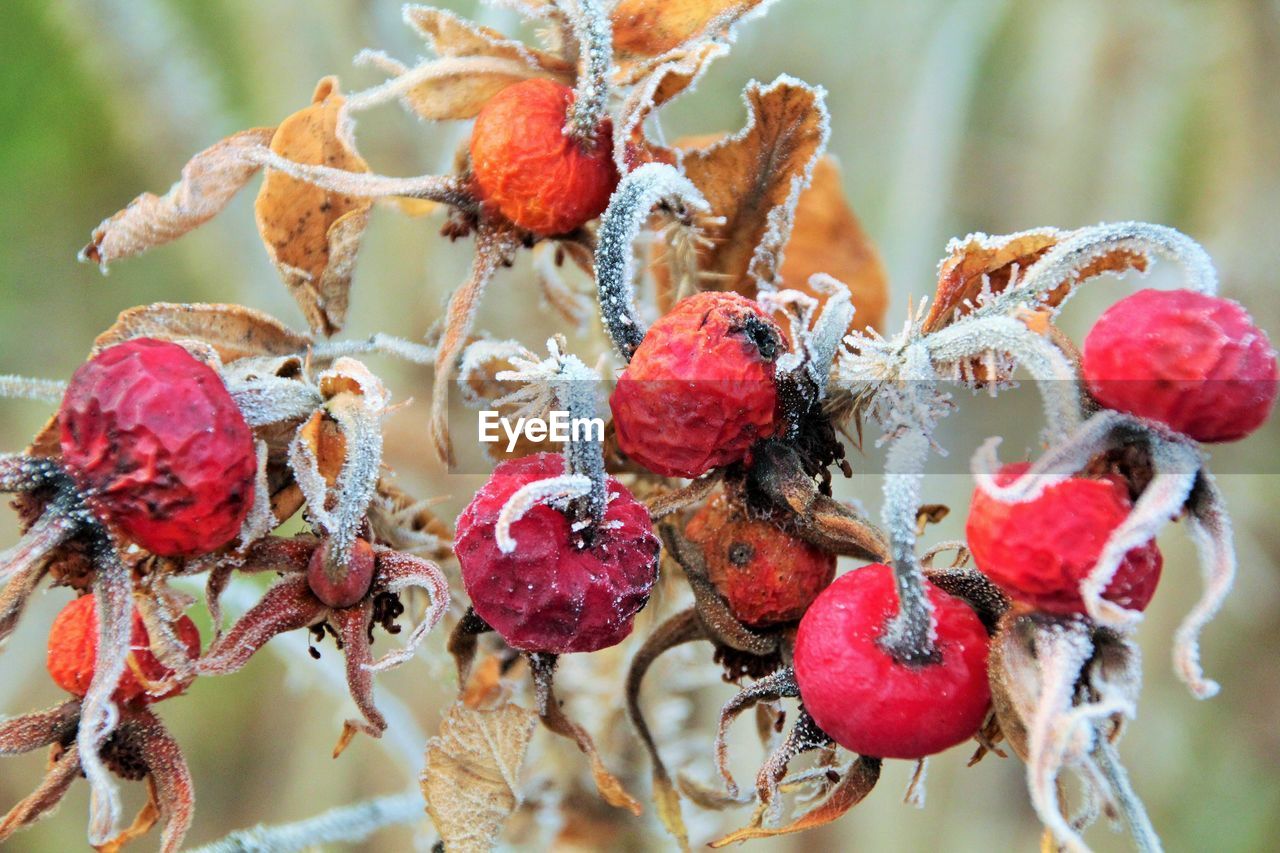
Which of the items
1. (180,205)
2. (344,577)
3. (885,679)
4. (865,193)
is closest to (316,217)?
(180,205)

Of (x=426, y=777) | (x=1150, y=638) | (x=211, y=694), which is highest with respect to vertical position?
(x=426, y=777)

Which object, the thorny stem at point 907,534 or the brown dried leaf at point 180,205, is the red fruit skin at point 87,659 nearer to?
the brown dried leaf at point 180,205

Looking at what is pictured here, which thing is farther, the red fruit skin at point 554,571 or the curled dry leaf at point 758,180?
the curled dry leaf at point 758,180

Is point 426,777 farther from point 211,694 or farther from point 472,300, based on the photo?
point 211,694

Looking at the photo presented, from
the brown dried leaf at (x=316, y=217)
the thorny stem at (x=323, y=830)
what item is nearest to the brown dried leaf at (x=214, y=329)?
the brown dried leaf at (x=316, y=217)

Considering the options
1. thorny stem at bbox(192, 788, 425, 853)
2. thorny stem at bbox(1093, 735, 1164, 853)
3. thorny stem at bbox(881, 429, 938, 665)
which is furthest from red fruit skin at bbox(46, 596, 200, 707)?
thorny stem at bbox(1093, 735, 1164, 853)

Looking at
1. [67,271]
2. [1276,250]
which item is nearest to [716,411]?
[1276,250]
